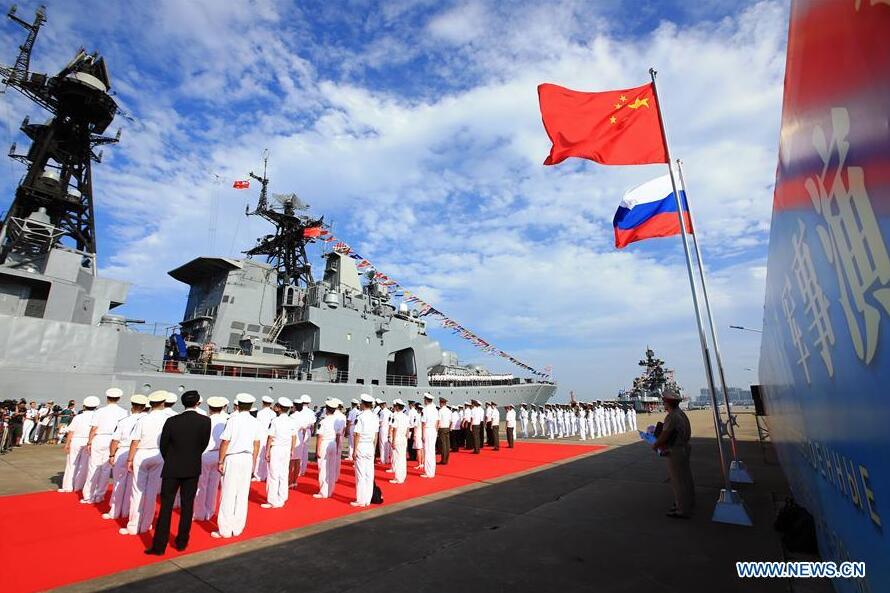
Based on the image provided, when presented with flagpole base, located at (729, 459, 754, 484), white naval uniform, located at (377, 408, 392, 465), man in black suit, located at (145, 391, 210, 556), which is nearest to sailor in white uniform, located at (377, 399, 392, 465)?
white naval uniform, located at (377, 408, 392, 465)

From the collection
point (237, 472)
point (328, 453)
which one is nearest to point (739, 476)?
point (328, 453)

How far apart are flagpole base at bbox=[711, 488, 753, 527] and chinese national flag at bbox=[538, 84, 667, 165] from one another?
14.2 feet

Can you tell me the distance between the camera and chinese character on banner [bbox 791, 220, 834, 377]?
1580 millimetres

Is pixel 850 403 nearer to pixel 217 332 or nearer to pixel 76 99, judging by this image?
pixel 217 332

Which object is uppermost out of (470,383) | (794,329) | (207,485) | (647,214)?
(647,214)

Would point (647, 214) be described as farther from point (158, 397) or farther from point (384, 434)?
point (158, 397)

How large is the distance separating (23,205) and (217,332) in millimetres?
9803

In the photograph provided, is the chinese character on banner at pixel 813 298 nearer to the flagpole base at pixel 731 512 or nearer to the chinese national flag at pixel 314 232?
the flagpole base at pixel 731 512

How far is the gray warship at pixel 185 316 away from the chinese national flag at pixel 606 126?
1257 centimetres

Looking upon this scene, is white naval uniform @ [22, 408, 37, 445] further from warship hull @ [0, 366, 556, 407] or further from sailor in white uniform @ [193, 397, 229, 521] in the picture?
sailor in white uniform @ [193, 397, 229, 521]

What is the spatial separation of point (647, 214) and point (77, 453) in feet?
31.4

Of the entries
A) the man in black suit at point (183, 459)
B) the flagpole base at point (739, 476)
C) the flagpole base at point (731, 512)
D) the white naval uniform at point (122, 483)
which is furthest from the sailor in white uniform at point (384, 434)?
the flagpole base at point (739, 476)

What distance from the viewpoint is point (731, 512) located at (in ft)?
14.1

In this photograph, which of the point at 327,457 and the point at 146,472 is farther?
the point at 327,457
